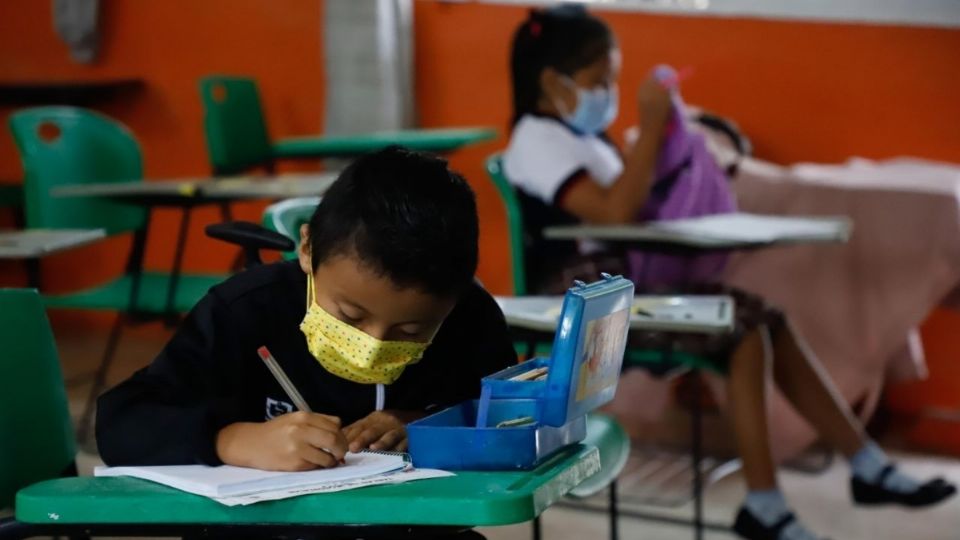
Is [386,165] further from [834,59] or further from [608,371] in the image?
[834,59]

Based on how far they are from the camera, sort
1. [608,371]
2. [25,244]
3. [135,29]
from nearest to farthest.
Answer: [608,371], [25,244], [135,29]

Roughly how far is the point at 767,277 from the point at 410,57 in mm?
1617

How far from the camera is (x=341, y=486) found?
4.12 feet

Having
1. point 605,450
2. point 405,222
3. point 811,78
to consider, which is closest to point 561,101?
point 811,78

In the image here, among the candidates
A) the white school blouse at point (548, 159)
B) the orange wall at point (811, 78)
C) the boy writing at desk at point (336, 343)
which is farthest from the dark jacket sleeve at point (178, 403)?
the orange wall at point (811, 78)

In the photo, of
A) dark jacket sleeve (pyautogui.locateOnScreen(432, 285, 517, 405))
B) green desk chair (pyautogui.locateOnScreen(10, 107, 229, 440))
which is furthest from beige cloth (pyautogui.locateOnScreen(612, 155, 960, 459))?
dark jacket sleeve (pyautogui.locateOnScreen(432, 285, 517, 405))

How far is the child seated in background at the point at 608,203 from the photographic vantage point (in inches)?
129

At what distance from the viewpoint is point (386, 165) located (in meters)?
1.50

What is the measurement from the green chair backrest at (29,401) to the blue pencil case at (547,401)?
22.1 inches

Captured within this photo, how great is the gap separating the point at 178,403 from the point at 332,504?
347mm

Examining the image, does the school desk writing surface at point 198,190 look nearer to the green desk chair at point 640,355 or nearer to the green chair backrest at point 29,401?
the green desk chair at point 640,355

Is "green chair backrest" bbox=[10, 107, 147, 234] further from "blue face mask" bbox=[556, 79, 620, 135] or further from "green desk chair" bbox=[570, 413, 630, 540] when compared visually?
"green desk chair" bbox=[570, 413, 630, 540]

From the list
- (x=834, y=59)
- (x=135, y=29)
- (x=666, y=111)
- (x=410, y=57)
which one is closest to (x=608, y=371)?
(x=666, y=111)

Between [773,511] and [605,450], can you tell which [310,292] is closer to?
[605,450]
